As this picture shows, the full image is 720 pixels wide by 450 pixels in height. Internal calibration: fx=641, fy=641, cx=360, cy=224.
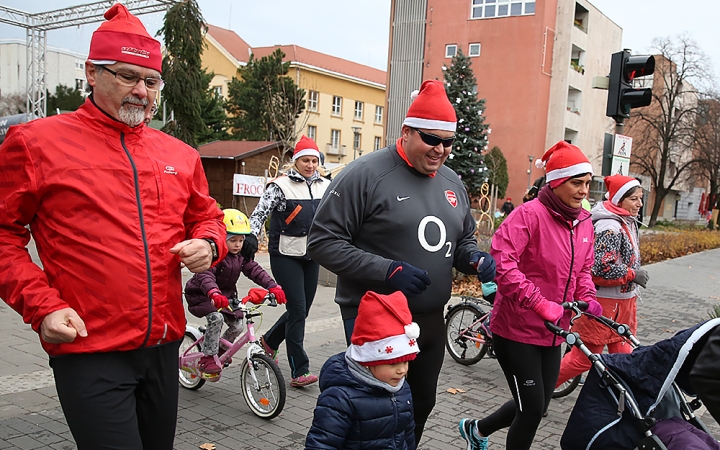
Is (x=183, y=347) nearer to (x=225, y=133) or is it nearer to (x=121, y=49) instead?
(x=121, y=49)

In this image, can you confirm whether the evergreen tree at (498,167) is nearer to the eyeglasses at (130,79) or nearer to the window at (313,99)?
the window at (313,99)

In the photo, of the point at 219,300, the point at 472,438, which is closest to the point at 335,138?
the point at 219,300

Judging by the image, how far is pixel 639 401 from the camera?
286 centimetres

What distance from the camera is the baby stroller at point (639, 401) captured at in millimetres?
2637

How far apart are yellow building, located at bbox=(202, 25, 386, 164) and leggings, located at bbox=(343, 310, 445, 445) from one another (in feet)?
171

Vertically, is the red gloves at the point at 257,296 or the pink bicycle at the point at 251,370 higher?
the red gloves at the point at 257,296

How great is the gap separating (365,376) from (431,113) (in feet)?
4.53

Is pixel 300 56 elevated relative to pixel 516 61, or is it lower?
elevated

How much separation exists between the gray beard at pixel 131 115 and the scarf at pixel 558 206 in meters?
2.57

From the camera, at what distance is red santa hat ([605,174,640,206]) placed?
575 cm

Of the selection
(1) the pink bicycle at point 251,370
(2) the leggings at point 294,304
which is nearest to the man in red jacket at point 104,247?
(1) the pink bicycle at point 251,370

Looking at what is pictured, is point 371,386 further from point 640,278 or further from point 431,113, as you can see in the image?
point 640,278

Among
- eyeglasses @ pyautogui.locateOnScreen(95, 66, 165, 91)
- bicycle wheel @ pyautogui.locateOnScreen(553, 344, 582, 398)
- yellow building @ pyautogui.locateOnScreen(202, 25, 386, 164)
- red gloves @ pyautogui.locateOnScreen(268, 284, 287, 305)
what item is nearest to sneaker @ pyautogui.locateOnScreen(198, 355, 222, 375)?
red gloves @ pyautogui.locateOnScreen(268, 284, 287, 305)

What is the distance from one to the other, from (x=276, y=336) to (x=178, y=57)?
610 inches
